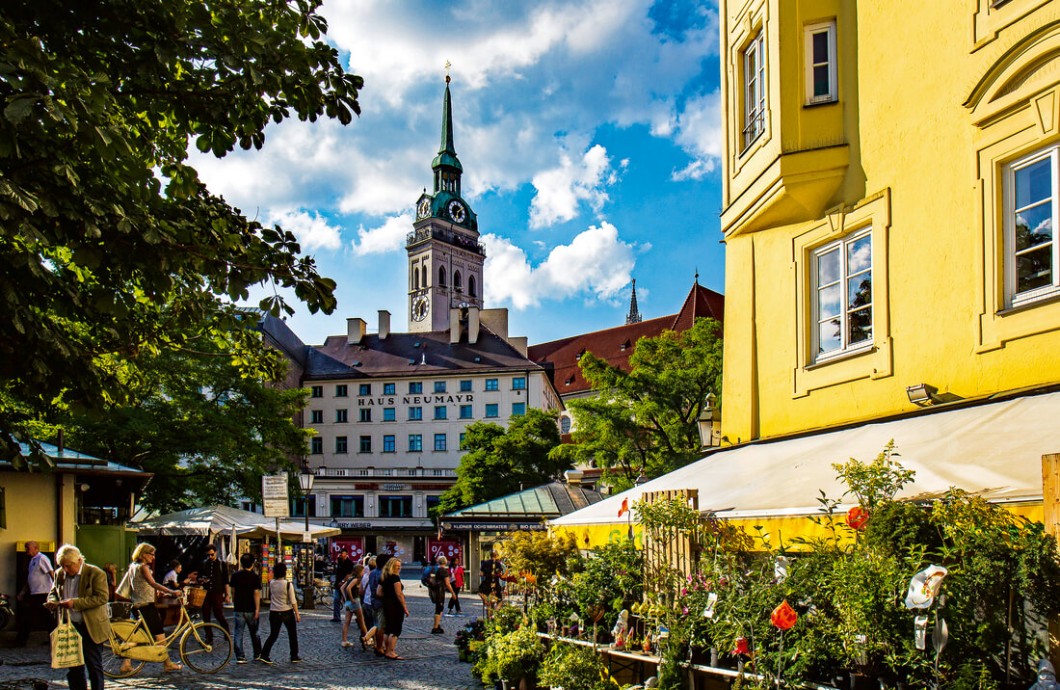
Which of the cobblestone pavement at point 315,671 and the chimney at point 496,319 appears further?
the chimney at point 496,319

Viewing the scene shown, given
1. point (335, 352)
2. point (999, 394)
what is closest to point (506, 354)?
point (335, 352)

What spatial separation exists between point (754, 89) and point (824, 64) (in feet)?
5.22

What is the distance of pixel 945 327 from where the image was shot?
33.2ft

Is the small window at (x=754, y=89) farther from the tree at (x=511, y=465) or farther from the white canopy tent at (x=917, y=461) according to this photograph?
the tree at (x=511, y=465)

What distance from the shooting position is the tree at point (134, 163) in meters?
6.88

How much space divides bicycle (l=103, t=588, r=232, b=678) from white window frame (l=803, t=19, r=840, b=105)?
10.1 metres

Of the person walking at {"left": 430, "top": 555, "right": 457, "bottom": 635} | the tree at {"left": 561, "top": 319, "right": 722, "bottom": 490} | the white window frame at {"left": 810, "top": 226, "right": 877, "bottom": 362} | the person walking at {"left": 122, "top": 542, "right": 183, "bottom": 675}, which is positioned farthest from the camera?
the tree at {"left": 561, "top": 319, "right": 722, "bottom": 490}

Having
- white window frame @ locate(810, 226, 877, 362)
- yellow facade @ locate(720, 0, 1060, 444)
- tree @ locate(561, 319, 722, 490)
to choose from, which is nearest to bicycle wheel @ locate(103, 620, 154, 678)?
yellow facade @ locate(720, 0, 1060, 444)

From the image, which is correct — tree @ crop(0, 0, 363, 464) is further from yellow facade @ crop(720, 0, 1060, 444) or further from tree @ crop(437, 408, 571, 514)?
tree @ crop(437, 408, 571, 514)

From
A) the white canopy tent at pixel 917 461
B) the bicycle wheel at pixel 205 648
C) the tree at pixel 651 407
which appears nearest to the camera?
the white canopy tent at pixel 917 461

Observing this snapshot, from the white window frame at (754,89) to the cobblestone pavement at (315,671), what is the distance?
781cm

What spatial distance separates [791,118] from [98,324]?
25.5ft

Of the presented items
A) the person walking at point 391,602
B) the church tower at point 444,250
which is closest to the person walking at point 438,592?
the person walking at point 391,602

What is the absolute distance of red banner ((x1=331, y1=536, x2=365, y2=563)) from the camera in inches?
2800
